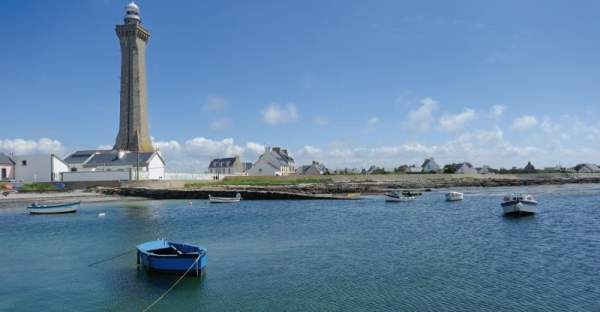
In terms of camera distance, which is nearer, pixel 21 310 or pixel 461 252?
pixel 21 310

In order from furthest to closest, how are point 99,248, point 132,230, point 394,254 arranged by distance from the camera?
point 132,230 → point 99,248 → point 394,254

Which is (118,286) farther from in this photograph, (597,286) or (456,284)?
(597,286)

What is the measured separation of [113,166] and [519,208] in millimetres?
64990

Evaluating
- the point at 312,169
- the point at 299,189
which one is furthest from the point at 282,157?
the point at 299,189

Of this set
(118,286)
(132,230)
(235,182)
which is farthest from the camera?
(235,182)

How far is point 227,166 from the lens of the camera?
11800 cm

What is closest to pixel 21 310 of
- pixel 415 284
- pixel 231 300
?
pixel 231 300

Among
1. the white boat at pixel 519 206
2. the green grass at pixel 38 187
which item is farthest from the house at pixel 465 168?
the green grass at pixel 38 187

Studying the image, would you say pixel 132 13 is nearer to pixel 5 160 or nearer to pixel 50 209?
pixel 5 160

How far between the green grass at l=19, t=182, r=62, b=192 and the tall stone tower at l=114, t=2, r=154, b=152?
2110 cm

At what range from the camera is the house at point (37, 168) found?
7512 centimetres

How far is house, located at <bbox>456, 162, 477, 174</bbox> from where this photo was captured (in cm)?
12846

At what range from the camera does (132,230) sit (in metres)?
32.6

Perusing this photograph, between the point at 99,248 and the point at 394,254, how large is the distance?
→ 50.7 ft
